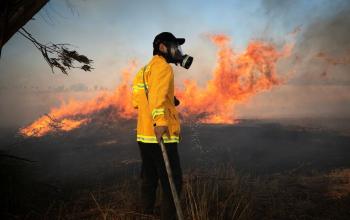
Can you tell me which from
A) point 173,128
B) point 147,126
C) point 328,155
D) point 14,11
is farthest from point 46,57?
A: point 328,155

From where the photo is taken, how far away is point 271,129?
22.9m

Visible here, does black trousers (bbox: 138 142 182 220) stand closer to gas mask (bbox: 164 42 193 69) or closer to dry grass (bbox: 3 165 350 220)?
dry grass (bbox: 3 165 350 220)

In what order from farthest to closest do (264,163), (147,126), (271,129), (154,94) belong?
(271,129) < (264,163) < (147,126) < (154,94)

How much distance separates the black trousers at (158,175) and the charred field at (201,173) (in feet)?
0.68

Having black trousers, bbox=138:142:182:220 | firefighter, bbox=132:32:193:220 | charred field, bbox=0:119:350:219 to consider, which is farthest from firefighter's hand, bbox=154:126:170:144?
charred field, bbox=0:119:350:219

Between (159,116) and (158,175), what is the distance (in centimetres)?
89

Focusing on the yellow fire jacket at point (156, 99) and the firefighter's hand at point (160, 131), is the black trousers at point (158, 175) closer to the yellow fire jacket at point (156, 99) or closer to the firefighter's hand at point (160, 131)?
the yellow fire jacket at point (156, 99)

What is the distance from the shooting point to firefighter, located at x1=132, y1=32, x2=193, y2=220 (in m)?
3.57

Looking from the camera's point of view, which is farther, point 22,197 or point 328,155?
point 328,155

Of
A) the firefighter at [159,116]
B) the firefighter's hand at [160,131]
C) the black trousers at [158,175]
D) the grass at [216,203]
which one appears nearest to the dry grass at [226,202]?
the grass at [216,203]

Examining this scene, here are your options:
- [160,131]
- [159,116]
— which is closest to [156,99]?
[159,116]

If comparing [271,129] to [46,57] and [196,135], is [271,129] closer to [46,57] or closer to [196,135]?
[196,135]

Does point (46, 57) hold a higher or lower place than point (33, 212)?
higher

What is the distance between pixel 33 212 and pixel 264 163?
1032cm
